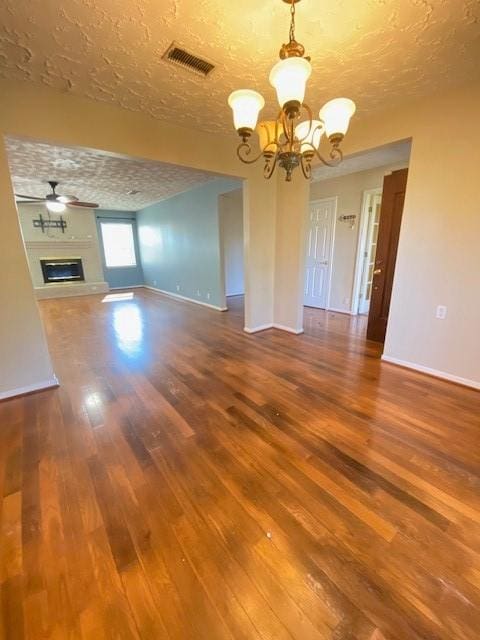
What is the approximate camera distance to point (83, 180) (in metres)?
4.88

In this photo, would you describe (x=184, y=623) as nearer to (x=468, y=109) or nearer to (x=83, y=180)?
(x=468, y=109)

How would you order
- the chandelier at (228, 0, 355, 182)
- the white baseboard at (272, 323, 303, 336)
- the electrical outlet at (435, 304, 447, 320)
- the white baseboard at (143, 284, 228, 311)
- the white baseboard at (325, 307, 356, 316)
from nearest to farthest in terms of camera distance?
the chandelier at (228, 0, 355, 182) < the electrical outlet at (435, 304, 447, 320) < the white baseboard at (272, 323, 303, 336) < the white baseboard at (325, 307, 356, 316) < the white baseboard at (143, 284, 228, 311)

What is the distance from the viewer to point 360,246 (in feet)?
16.0

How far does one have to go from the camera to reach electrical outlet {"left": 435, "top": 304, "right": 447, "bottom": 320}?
2.56m

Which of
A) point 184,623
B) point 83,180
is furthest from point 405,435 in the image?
point 83,180

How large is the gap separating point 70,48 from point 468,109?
303 centimetres

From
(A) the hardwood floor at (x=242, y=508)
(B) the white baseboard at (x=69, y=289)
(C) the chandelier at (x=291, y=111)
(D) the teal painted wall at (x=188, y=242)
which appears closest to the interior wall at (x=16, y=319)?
(A) the hardwood floor at (x=242, y=508)

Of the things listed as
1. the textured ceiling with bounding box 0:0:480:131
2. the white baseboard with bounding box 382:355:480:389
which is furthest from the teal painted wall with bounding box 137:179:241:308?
the white baseboard with bounding box 382:355:480:389

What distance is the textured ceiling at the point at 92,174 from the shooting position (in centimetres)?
352

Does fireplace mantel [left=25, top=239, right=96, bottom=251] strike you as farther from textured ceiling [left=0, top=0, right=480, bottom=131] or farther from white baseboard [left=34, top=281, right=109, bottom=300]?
textured ceiling [left=0, top=0, right=480, bottom=131]

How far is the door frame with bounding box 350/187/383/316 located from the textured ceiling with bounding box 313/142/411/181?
1.36ft

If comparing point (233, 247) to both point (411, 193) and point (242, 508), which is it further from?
point (242, 508)

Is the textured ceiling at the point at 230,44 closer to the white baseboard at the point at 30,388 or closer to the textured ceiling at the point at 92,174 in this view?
the textured ceiling at the point at 92,174

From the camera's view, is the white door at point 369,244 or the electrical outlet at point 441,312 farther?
the white door at point 369,244
